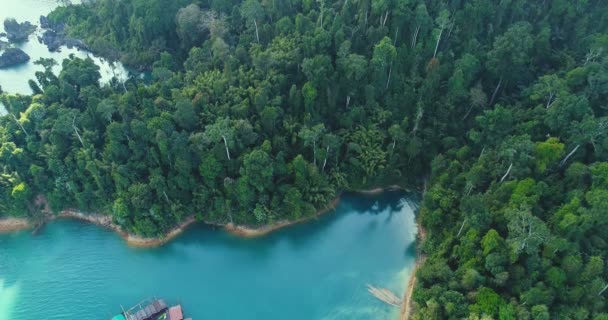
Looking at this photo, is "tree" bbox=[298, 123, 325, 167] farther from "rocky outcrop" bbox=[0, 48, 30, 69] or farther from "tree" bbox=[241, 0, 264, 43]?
"rocky outcrop" bbox=[0, 48, 30, 69]

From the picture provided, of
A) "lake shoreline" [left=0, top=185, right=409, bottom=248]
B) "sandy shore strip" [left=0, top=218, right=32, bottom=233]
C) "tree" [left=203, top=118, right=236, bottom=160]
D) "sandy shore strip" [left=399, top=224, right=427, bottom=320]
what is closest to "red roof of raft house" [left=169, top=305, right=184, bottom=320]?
"lake shoreline" [left=0, top=185, right=409, bottom=248]

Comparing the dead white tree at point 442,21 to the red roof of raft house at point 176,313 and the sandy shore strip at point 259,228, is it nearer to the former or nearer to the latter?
the sandy shore strip at point 259,228

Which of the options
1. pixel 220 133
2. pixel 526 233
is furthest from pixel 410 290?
pixel 220 133

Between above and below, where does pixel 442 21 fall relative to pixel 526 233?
above

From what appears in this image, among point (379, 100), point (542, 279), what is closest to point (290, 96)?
point (379, 100)

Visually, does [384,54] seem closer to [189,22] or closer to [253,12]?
[253,12]

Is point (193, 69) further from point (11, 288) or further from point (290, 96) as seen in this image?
point (11, 288)
